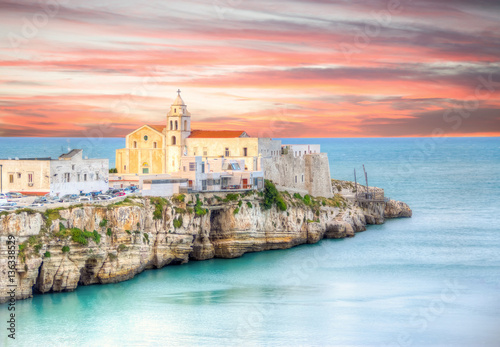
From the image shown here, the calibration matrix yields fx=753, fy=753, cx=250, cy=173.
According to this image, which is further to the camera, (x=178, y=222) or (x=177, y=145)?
(x=177, y=145)

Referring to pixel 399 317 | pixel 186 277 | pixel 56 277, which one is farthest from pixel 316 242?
pixel 56 277

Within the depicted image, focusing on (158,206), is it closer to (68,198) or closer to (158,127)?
(68,198)

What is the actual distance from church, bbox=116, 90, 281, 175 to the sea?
10.7 meters

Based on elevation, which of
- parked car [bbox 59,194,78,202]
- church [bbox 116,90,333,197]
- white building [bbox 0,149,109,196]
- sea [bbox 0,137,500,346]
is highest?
church [bbox 116,90,333,197]

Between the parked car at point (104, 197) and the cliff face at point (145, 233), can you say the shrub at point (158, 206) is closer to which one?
the cliff face at point (145, 233)

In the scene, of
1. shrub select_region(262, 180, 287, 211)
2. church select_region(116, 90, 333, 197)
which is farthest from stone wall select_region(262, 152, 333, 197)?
shrub select_region(262, 180, 287, 211)

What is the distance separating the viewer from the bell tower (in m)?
67.5

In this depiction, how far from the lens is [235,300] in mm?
46688

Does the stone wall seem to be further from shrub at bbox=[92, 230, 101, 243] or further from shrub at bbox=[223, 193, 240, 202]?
shrub at bbox=[92, 230, 101, 243]

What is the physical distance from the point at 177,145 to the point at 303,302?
25.8 m

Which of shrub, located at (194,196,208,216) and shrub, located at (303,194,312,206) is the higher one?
shrub, located at (303,194,312,206)

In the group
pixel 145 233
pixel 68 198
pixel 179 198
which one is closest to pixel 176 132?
pixel 179 198

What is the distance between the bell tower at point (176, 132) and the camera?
221ft

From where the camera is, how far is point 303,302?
4628 centimetres
